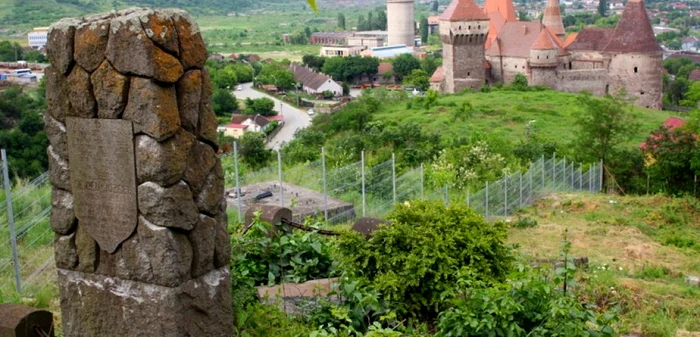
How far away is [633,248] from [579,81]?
3335 centimetres

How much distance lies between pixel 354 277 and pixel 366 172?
503 cm

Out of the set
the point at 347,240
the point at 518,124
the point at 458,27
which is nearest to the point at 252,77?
the point at 458,27

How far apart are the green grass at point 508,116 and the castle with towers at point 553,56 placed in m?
2.94

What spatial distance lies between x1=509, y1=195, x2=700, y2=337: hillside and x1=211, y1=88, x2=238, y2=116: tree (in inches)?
1468

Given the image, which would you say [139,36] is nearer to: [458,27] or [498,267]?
[498,267]

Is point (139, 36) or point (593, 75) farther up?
point (139, 36)

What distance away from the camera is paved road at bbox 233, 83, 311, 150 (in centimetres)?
4032

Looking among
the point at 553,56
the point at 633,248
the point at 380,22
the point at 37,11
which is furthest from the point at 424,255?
the point at 380,22

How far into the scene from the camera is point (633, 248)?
394 inches

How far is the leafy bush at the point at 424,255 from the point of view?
17.3 feet

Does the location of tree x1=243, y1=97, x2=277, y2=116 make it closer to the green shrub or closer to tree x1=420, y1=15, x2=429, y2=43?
the green shrub

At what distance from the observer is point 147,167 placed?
3896 mm

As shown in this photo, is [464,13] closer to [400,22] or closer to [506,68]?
[506,68]

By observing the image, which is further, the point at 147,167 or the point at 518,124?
the point at 518,124
